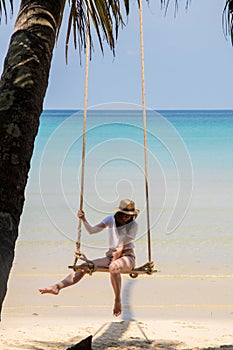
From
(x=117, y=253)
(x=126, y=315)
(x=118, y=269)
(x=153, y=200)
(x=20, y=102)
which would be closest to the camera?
(x=20, y=102)

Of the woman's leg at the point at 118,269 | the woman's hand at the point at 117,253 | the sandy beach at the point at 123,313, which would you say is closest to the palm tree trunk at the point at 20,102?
the sandy beach at the point at 123,313

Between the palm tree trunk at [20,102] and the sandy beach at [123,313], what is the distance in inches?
77.7

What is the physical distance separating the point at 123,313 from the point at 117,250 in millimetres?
1254

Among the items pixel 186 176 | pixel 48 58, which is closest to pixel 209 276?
pixel 48 58

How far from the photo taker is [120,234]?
5.04m

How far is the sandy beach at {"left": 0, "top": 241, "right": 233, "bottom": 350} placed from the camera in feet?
16.4

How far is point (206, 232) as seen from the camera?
1061 centimetres

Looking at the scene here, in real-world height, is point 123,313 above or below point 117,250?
below

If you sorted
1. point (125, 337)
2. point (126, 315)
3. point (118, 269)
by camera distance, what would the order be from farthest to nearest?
point (126, 315)
point (125, 337)
point (118, 269)

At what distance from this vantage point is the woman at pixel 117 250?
4.82 m

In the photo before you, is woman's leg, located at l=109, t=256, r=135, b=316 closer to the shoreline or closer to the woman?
the woman

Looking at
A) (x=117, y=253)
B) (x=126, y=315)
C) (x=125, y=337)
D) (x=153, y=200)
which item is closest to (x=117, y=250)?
(x=117, y=253)

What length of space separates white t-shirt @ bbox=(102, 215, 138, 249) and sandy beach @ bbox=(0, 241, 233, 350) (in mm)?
613

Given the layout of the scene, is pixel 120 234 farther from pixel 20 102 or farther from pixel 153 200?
pixel 153 200
